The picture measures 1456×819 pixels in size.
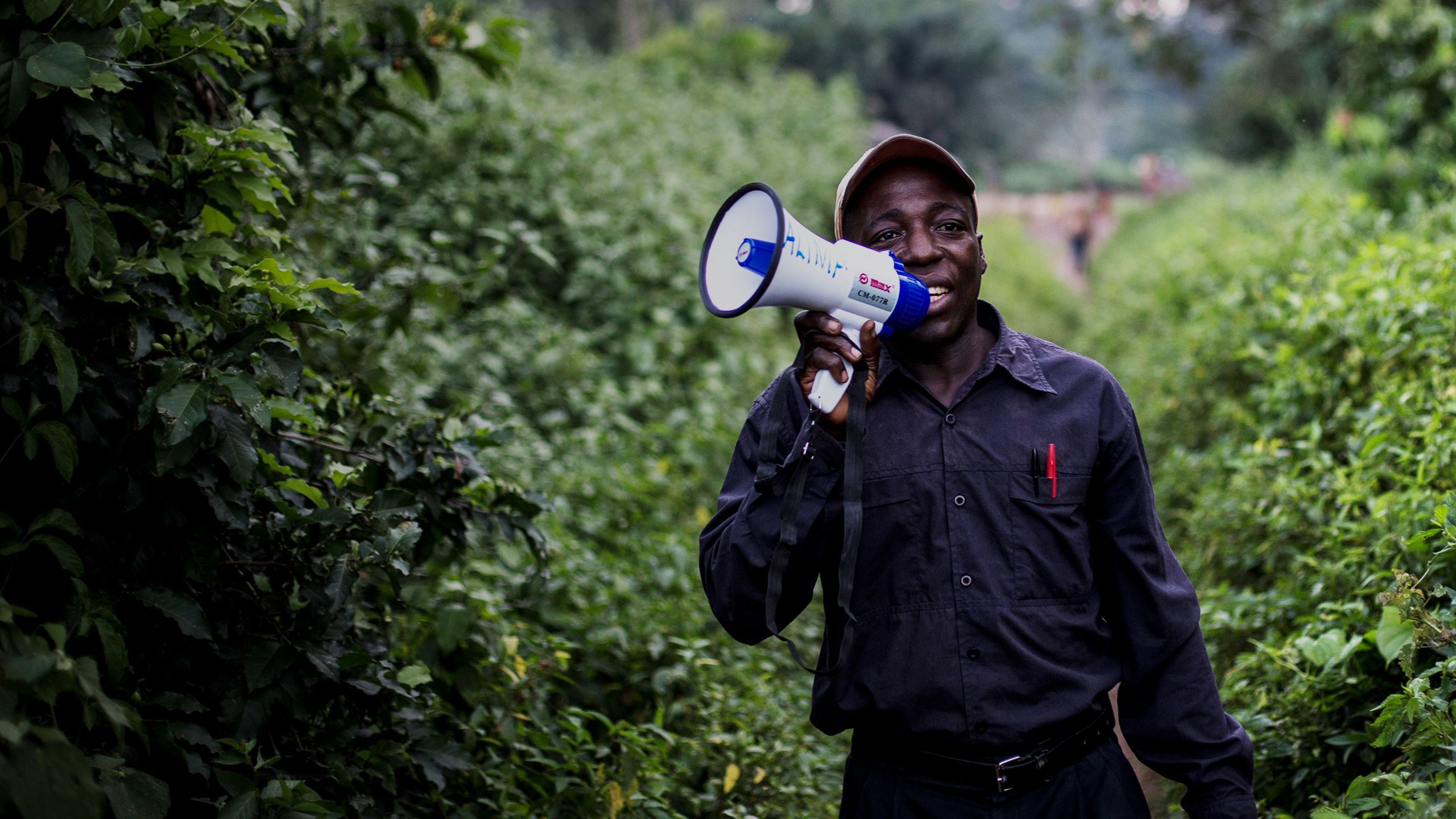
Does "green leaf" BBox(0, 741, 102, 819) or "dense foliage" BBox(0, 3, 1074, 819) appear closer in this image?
"green leaf" BBox(0, 741, 102, 819)

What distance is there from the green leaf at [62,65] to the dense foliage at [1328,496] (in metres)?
2.72

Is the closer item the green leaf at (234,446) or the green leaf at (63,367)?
the green leaf at (63,367)

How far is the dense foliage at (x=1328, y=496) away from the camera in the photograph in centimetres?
269

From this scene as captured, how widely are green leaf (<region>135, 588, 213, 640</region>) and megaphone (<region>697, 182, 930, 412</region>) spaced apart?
122cm

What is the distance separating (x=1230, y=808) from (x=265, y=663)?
2026 mm

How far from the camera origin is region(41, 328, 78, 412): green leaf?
→ 213 centimetres

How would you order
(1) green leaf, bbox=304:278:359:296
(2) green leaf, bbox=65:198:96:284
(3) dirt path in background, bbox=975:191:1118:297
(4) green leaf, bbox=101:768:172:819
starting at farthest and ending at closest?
(3) dirt path in background, bbox=975:191:1118:297
(1) green leaf, bbox=304:278:359:296
(2) green leaf, bbox=65:198:96:284
(4) green leaf, bbox=101:768:172:819

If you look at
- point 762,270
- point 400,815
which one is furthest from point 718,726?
point 762,270

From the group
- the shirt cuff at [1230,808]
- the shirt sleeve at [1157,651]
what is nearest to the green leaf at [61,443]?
the shirt sleeve at [1157,651]

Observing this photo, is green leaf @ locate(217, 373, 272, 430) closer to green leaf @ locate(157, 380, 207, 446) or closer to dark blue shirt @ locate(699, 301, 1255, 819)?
green leaf @ locate(157, 380, 207, 446)

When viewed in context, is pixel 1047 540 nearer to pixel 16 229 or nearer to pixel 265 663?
pixel 265 663

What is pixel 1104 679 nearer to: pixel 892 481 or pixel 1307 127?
pixel 892 481

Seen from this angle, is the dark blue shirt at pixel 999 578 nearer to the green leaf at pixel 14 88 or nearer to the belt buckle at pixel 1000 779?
the belt buckle at pixel 1000 779

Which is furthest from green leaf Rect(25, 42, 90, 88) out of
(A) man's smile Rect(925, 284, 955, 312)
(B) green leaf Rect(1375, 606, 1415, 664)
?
(B) green leaf Rect(1375, 606, 1415, 664)
